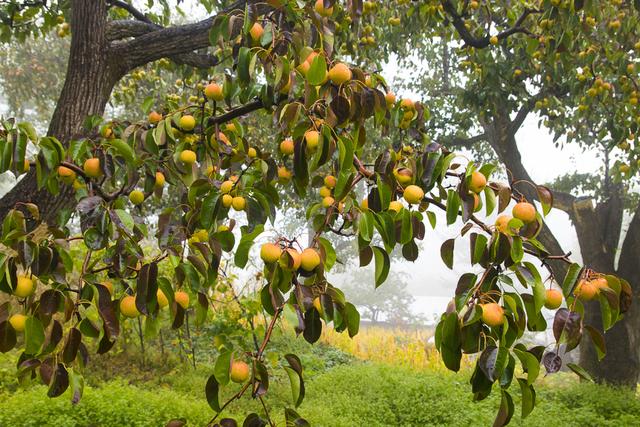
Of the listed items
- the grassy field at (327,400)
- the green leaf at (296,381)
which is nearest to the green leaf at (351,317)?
the green leaf at (296,381)

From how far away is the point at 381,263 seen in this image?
105cm

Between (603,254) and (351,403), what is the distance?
3474 mm

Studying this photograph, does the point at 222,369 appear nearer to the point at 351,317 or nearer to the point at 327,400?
the point at 351,317

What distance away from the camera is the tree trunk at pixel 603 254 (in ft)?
17.1

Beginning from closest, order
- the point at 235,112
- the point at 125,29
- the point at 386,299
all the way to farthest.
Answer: the point at 235,112 → the point at 125,29 → the point at 386,299

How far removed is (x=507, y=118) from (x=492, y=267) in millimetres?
5780

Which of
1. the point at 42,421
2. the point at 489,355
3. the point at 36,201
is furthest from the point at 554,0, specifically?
the point at 42,421

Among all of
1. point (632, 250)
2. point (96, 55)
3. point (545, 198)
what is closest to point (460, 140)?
point (632, 250)

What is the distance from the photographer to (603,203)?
612 centimetres

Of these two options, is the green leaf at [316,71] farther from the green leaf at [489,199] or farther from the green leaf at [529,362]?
the green leaf at [529,362]

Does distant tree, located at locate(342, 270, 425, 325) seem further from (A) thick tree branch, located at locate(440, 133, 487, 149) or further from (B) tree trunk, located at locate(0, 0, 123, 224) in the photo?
(B) tree trunk, located at locate(0, 0, 123, 224)

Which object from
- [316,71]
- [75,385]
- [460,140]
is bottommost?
[75,385]

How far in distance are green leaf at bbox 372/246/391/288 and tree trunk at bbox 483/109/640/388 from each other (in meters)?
4.36

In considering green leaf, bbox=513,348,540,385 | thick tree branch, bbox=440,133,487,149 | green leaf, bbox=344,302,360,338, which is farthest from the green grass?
thick tree branch, bbox=440,133,487,149
